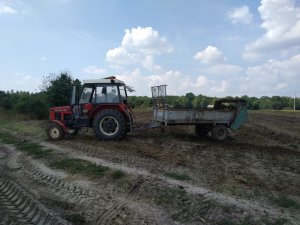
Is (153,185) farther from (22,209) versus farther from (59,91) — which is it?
(59,91)

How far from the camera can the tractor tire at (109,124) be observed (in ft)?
43.4

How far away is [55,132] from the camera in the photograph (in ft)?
44.2

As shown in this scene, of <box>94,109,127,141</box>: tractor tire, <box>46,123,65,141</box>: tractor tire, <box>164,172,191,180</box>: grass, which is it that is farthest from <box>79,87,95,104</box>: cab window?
<box>164,172,191,180</box>: grass

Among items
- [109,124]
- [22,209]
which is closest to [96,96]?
[109,124]

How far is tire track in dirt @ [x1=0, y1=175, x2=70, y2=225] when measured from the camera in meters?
5.33

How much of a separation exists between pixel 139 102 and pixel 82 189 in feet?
154

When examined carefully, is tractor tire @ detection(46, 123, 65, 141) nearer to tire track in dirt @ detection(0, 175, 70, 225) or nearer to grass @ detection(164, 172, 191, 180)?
tire track in dirt @ detection(0, 175, 70, 225)

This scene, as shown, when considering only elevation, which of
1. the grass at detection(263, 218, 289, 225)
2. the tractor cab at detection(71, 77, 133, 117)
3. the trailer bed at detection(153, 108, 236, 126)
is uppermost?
the tractor cab at detection(71, 77, 133, 117)

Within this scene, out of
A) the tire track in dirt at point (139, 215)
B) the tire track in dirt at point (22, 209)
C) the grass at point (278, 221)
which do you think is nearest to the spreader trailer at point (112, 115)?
the tire track in dirt at point (22, 209)

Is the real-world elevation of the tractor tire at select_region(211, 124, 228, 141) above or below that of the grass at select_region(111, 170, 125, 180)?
above

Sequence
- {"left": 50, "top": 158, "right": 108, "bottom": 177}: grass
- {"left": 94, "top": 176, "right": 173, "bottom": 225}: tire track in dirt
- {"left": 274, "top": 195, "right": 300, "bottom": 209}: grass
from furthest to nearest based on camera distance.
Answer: {"left": 50, "top": 158, "right": 108, "bottom": 177}: grass
{"left": 274, "top": 195, "right": 300, "bottom": 209}: grass
{"left": 94, "top": 176, "right": 173, "bottom": 225}: tire track in dirt

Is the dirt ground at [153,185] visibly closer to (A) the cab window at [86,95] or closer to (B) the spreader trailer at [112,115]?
(B) the spreader trailer at [112,115]

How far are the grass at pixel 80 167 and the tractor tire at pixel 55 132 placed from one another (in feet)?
12.5

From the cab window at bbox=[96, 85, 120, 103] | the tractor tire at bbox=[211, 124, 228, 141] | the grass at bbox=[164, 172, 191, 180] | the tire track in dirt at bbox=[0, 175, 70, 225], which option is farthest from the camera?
the tractor tire at bbox=[211, 124, 228, 141]
